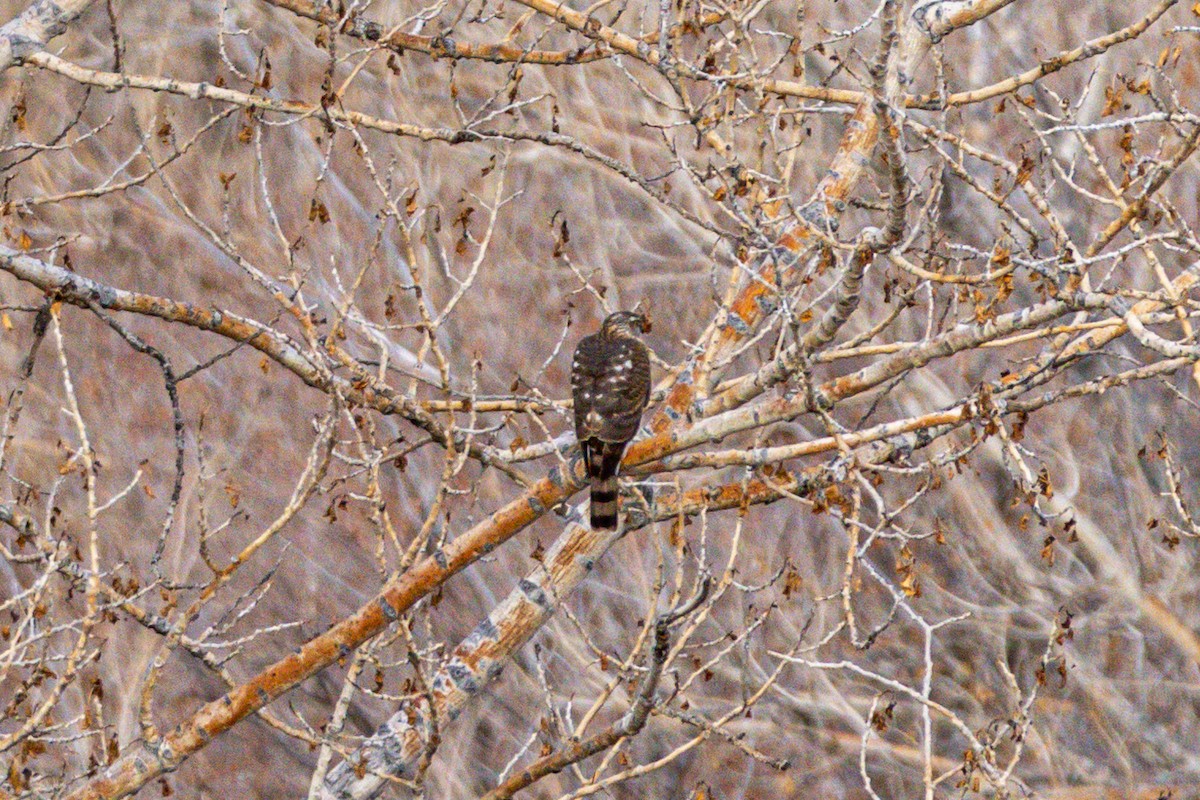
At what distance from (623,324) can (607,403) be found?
78 cm

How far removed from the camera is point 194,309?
17.4 ft

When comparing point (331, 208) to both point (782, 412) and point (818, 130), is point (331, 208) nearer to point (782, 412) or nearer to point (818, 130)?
point (818, 130)

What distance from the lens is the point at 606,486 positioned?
5.69 meters

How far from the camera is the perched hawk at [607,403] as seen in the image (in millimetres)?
5621

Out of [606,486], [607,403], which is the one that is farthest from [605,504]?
[607,403]

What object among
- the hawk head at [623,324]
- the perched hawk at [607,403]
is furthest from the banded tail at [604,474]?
the hawk head at [623,324]

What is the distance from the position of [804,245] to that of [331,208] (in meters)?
5.19

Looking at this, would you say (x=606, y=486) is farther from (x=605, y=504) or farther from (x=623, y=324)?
(x=623, y=324)

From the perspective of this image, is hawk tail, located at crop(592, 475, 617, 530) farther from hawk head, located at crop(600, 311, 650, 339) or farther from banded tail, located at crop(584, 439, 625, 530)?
hawk head, located at crop(600, 311, 650, 339)

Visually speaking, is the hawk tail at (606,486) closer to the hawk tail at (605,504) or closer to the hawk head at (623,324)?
the hawk tail at (605,504)

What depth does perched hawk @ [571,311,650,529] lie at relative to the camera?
5621 mm

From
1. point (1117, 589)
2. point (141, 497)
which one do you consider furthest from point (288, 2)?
point (1117, 589)

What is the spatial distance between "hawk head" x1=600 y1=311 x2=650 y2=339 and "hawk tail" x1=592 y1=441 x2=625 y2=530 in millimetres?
795

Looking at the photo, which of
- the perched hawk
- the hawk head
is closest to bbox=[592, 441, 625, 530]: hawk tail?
the perched hawk
